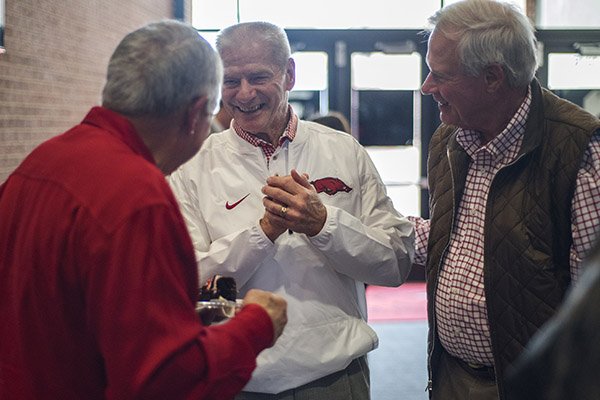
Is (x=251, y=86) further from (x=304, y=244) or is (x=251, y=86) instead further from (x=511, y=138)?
(x=511, y=138)

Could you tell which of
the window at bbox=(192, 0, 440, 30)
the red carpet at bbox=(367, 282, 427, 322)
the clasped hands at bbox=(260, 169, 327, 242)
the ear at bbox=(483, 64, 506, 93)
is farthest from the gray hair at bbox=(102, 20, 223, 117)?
the window at bbox=(192, 0, 440, 30)

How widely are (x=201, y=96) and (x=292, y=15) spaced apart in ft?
27.0

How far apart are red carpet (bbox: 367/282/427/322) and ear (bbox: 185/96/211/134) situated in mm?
5827

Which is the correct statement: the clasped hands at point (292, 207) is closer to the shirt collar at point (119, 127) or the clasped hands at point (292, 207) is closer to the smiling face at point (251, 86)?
the smiling face at point (251, 86)

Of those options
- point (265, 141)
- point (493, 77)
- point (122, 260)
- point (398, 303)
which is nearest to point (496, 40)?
point (493, 77)

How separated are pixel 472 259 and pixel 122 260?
1.20 metres

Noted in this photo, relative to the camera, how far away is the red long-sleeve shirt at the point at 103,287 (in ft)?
4.62

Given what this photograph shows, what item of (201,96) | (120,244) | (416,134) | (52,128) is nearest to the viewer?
Result: (120,244)

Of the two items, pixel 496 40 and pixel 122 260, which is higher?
pixel 496 40

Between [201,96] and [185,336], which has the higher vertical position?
[201,96]

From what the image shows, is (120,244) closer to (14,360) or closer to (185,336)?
(185,336)

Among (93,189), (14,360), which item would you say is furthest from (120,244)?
(14,360)

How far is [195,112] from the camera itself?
5.37 feet

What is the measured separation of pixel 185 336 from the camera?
144 centimetres
